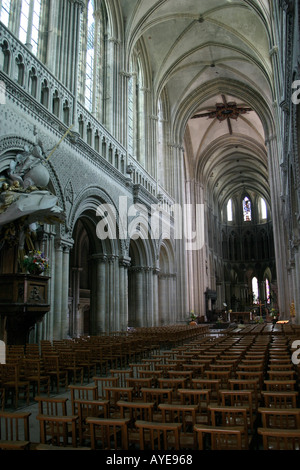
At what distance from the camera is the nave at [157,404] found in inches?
129

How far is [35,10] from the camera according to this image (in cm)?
1395

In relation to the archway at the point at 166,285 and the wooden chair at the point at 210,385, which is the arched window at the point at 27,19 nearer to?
the wooden chair at the point at 210,385

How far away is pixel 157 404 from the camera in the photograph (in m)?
4.63

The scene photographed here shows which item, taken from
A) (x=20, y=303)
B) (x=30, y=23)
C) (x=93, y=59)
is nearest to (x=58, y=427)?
(x=20, y=303)


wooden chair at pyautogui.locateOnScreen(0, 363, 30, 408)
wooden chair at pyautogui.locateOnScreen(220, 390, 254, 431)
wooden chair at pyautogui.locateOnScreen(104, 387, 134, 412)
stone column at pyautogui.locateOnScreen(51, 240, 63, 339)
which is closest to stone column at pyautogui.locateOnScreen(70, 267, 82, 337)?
stone column at pyautogui.locateOnScreen(51, 240, 63, 339)

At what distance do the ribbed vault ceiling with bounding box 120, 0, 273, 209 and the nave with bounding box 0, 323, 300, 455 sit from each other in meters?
18.2

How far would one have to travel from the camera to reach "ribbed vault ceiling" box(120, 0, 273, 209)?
22.0 meters

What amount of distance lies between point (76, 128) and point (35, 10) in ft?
14.3

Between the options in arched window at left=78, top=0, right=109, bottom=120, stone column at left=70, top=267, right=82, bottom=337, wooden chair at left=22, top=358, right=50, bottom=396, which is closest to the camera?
wooden chair at left=22, top=358, right=50, bottom=396

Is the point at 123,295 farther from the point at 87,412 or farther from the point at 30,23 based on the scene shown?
the point at 87,412

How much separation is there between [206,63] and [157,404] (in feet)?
91.7

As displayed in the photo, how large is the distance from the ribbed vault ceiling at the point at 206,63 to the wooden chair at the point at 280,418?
63.5ft

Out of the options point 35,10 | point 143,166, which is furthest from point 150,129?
point 35,10

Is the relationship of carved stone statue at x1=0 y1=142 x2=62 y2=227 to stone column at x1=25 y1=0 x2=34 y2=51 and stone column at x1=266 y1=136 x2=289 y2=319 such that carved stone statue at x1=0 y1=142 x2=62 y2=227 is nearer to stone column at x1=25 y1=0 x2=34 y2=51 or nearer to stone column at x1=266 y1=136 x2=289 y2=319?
stone column at x1=25 y1=0 x2=34 y2=51
